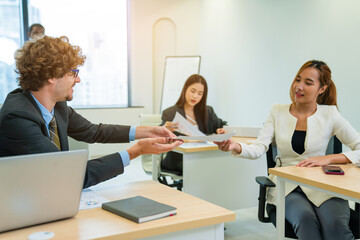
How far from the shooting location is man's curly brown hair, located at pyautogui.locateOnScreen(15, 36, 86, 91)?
1617mm

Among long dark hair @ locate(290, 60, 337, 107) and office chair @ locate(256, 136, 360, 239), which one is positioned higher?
long dark hair @ locate(290, 60, 337, 107)

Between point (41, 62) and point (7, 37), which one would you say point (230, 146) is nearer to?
point (41, 62)

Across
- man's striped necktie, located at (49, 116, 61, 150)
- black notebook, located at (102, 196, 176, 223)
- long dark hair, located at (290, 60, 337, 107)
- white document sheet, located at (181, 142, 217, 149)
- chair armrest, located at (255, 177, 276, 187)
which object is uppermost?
long dark hair, located at (290, 60, 337, 107)

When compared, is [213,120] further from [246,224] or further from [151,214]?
[151,214]

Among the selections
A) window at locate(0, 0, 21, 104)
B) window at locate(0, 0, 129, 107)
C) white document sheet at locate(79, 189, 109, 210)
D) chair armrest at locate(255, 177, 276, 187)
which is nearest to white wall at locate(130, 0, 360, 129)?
window at locate(0, 0, 129, 107)

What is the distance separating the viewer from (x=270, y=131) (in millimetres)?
2471

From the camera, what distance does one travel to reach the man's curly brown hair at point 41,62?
1.62 m

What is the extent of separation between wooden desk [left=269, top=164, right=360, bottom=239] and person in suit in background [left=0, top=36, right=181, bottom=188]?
0.64 metres

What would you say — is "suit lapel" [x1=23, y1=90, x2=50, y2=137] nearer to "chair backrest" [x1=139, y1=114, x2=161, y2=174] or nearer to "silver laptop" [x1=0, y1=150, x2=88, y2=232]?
"silver laptop" [x1=0, y1=150, x2=88, y2=232]

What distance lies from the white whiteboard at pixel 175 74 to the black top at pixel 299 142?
404cm

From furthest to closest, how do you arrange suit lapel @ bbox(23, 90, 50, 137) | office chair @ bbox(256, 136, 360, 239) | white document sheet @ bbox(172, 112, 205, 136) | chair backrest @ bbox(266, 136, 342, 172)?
1. white document sheet @ bbox(172, 112, 205, 136)
2. chair backrest @ bbox(266, 136, 342, 172)
3. office chair @ bbox(256, 136, 360, 239)
4. suit lapel @ bbox(23, 90, 50, 137)

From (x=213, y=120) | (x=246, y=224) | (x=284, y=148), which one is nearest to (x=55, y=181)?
(x=284, y=148)

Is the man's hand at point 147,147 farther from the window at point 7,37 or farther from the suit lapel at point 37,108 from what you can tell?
the window at point 7,37

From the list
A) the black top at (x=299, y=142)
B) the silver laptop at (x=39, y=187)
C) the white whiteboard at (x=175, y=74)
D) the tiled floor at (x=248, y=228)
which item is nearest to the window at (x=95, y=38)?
the white whiteboard at (x=175, y=74)
